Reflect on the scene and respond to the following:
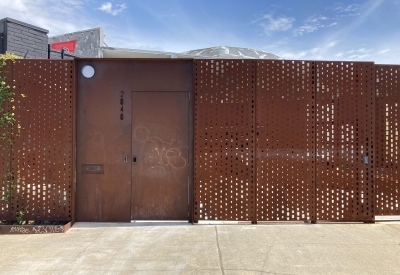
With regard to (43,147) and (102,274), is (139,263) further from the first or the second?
(43,147)

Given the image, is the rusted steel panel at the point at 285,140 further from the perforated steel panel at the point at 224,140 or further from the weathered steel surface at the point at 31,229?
the weathered steel surface at the point at 31,229

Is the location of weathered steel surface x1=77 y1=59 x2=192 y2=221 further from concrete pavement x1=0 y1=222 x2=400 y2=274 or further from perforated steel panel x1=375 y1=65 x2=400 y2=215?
perforated steel panel x1=375 y1=65 x2=400 y2=215

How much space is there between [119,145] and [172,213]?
1770 millimetres

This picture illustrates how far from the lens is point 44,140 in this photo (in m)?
5.34

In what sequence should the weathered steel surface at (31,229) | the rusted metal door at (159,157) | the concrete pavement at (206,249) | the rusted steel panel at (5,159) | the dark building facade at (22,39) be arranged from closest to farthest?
1. the concrete pavement at (206,249)
2. the weathered steel surface at (31,229)
3. the rusted steel panel at (5,159)
4. the rusted metal door at (159,157)
5. the dark building facade at (22,39)

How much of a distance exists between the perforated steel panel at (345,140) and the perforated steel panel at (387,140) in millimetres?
176

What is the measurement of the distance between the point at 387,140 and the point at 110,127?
5728 millimetres

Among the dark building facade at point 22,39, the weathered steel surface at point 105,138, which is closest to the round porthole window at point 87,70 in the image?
the weathered steel surface at point 105,138

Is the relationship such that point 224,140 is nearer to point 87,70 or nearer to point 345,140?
point 345,140

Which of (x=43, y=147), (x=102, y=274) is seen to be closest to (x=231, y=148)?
(x=102, y=274)

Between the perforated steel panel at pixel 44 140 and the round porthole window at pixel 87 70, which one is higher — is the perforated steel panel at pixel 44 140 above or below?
below

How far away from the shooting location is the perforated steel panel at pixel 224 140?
540 centimetres

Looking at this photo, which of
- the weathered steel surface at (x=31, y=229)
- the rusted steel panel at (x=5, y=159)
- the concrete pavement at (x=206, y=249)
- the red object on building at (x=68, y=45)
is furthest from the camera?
the red object on building at (x=68, y=45)

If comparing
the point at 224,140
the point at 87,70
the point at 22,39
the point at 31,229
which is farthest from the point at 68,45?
the point at 224,140
